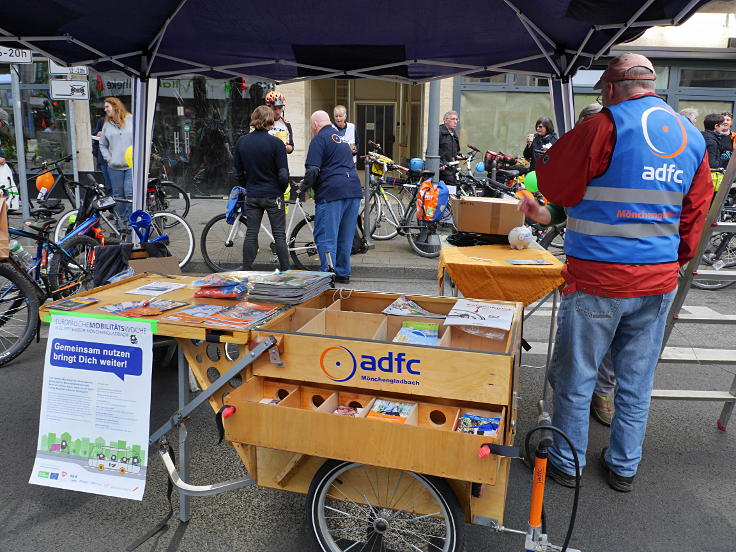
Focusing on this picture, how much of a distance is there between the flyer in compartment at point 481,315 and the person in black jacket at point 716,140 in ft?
21.1

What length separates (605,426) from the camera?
13.5ft

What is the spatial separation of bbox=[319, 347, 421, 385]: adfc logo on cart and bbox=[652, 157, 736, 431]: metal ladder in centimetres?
196

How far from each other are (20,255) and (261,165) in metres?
2.79

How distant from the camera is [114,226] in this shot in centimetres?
850

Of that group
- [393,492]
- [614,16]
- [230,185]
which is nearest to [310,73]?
[614,16]

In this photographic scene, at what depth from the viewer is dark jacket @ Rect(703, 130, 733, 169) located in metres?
8.26

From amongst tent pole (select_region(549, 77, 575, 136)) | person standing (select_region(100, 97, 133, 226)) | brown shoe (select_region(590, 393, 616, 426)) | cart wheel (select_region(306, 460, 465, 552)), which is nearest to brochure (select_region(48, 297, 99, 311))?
cart wheel (select_region(306, 460, 465, 552))

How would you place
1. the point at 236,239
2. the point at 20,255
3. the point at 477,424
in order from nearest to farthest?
the point at 477,424 < the point at 20,255 < the point at 236,239

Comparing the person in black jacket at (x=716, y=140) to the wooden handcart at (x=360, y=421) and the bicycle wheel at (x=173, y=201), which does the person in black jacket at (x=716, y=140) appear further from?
the bicycle wheel at (x=173, y=201)

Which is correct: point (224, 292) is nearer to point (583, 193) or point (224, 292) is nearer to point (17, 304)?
point (583, 193)

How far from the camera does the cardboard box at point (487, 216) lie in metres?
4.47

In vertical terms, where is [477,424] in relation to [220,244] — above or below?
above

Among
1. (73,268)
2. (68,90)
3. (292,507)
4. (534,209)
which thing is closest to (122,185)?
(68,90)

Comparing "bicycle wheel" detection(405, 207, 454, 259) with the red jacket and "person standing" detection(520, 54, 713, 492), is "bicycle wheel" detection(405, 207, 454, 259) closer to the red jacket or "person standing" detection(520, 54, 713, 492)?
"person standing" detection(520, 54, 713, 492)
